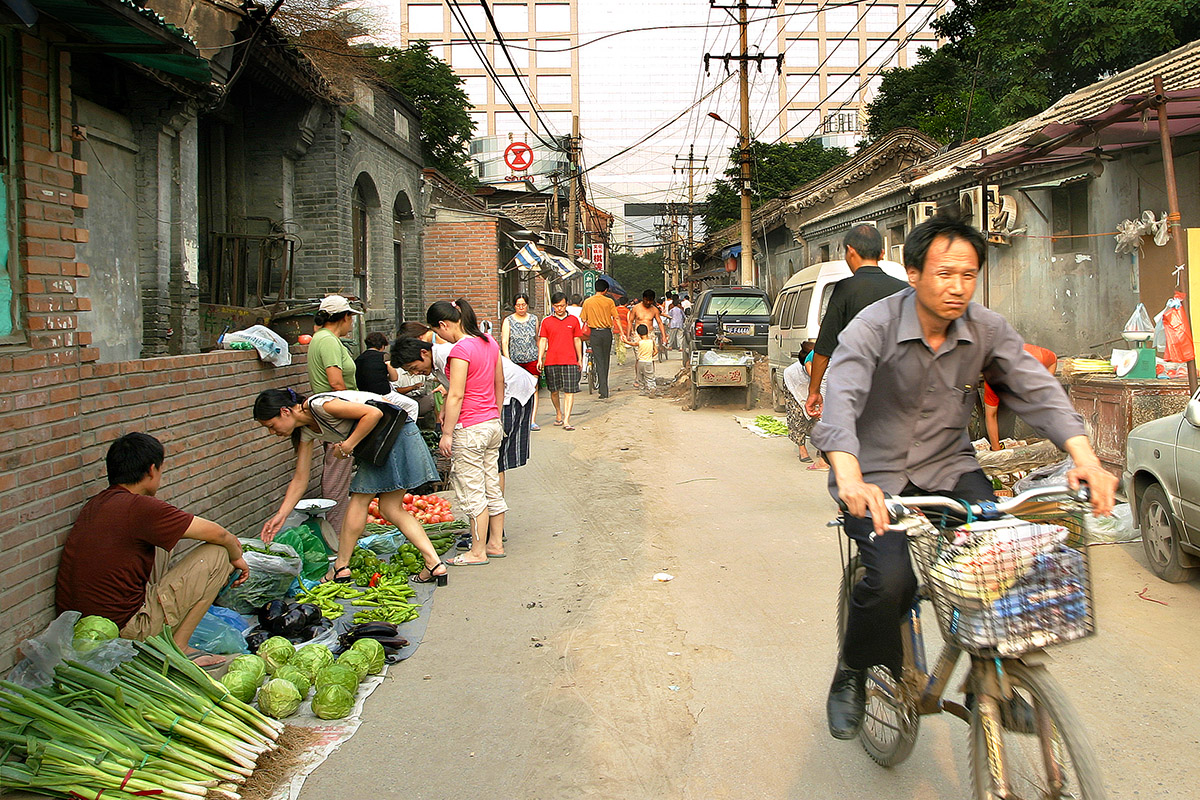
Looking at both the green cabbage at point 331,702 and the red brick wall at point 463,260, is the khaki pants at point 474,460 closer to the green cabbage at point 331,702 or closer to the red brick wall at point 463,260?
the green cabbage at point 331,702

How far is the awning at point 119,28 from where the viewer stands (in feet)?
14.8

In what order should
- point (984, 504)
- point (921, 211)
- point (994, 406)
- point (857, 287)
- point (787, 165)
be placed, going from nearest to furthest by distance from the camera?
1. point (984, 504)
2. point (857, 287)
3. point (994, 406)
4. point (921, 211)
5. point (787, 165)

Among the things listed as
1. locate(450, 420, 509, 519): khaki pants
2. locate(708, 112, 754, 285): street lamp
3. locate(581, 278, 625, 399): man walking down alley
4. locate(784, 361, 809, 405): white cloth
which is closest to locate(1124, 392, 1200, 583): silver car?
locate(784, 361, 809, 405): white cloth

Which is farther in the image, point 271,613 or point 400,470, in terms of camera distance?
point 400,470

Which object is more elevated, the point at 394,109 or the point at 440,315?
the point at 394,109

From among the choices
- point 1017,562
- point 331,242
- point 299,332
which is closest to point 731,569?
point 1017,562

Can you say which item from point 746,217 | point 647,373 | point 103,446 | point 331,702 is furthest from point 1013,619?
point 746,217

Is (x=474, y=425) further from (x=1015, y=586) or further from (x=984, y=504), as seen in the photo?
(x=1015, y=586)

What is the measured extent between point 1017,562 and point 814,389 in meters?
4.97

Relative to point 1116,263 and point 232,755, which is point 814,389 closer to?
point 232,755

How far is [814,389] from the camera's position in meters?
7.34

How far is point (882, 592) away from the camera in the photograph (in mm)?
2910

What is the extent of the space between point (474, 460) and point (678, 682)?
9.09 feet

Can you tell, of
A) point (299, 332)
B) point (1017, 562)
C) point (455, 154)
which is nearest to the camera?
point (1017, 562)
